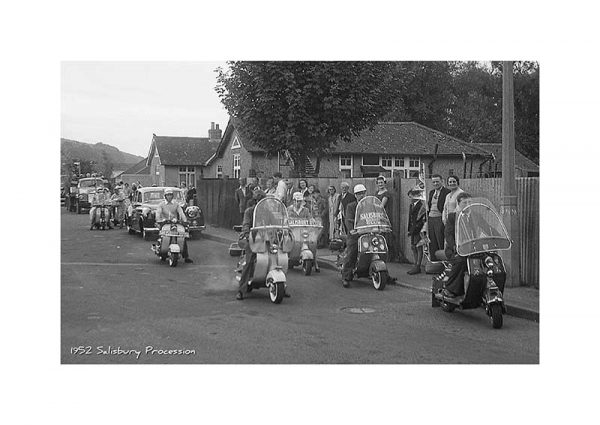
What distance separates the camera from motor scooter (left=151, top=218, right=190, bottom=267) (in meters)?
13.2

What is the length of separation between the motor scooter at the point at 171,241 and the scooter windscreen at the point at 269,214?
9.35 feet

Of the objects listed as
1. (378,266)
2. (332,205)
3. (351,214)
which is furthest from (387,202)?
(378,266)

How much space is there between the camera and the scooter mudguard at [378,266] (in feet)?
37.4

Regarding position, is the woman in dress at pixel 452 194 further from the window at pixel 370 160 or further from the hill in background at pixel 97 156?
the hill in background at pixel 97 156

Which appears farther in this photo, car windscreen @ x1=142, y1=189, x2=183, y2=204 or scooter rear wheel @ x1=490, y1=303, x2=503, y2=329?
car windscreen @ x1=142, y1=189, x2=183, y2=204

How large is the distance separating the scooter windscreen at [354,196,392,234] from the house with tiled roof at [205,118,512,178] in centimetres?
117

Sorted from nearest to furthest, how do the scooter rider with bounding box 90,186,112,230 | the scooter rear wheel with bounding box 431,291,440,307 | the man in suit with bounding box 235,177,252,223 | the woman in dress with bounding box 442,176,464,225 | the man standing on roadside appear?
the scooter rear wheel with bounding box 431,291,440,307 → the woman in dress with bounding box 442,176,464,225 → the scooter rider with bounding box 90,186,112,230 → the man standing on roadside → the man in suit with bounding box 235,177,252,223

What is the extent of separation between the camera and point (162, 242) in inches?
539

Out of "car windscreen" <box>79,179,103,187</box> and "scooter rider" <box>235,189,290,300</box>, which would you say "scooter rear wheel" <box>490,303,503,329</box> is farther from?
"car windscreen" <box>79,179,103,187</box>

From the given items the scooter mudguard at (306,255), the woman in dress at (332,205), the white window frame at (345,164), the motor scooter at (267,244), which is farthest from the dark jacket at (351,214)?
the woman in dress at (332,205)

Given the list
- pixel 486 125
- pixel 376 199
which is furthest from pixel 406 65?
pixel 376 199

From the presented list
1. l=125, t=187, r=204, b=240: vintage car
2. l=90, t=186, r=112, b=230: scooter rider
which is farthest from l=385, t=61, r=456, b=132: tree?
l=90, t=186, r=112, b=230: scooter rider

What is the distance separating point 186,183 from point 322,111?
4.80 metres

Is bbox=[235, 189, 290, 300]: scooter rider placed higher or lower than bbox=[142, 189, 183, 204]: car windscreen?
lower
